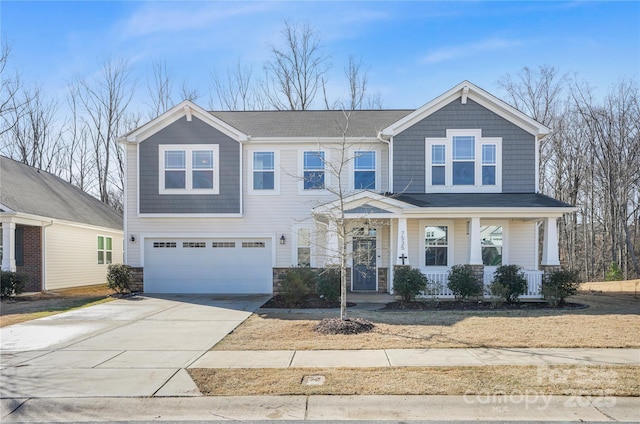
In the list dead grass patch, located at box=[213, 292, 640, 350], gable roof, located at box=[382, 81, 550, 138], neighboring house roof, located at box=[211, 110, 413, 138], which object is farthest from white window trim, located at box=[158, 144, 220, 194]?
dead grass patch, located at box=[213, 292, 640, 350]

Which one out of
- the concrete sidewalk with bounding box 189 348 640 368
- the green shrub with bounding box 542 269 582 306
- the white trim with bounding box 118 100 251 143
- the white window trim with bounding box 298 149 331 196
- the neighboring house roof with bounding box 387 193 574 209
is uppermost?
the white trim with bounding box 118 100 251 143

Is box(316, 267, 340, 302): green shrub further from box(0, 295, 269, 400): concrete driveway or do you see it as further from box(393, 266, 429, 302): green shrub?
box(0, 295, 269, 400): concrete driveway

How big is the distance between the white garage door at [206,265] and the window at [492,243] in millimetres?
7754

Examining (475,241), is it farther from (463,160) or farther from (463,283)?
(463,160)

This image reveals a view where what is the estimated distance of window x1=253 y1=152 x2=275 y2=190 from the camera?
16.7m

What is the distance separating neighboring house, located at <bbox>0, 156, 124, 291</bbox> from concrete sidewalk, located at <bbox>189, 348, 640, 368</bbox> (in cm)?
1298

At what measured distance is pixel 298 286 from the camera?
12844mm

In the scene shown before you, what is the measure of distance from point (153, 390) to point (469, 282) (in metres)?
9.91

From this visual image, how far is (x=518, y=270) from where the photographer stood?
45.3 feet

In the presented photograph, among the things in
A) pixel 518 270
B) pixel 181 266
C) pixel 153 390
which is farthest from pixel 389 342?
pixel 181 266

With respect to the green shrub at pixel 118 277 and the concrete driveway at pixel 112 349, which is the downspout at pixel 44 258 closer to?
the green shrub at pixel 118 277

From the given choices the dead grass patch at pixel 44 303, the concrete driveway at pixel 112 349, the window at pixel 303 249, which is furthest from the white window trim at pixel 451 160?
the dead grass patch at pixel 44 303

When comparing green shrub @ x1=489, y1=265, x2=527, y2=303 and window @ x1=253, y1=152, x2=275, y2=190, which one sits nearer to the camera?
green shrub @ x1=489, y1=265, x2=527, y2=303

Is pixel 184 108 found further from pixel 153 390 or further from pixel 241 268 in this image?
pixel 153 390
